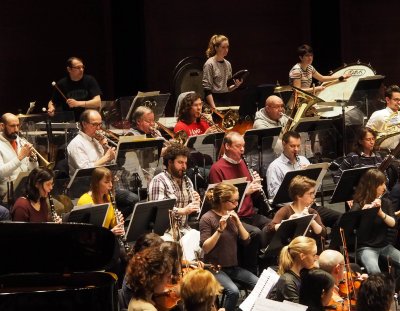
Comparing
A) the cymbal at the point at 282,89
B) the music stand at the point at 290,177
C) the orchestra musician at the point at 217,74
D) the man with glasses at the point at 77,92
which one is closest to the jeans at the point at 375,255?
the music stand at the point at 290,177

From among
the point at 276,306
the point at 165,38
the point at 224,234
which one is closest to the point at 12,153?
the point at 224,234

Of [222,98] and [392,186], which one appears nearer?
[392,186]

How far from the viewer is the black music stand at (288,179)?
9.05 metres

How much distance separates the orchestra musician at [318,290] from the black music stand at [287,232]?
1.51 metres

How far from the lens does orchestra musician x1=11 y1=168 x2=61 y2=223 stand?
8312 mm

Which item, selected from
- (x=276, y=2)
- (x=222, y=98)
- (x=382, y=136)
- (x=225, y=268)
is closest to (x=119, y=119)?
(x=222, y=98)

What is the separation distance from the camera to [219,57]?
12258 mm

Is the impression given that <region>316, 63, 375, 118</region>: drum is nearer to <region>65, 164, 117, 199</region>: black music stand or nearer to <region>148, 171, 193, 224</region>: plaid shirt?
<region>148, 171, 193, 224</region>: plaid shirt

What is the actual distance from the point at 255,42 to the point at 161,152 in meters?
5.86

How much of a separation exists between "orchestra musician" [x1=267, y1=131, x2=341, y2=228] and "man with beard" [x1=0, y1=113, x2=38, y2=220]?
2.30m

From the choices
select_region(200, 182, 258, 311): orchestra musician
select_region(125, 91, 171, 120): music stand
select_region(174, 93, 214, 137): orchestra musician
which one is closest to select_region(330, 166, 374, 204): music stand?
select_region(200, 182, 258, 311): orchestra musician

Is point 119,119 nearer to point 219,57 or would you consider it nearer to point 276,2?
point 219,57

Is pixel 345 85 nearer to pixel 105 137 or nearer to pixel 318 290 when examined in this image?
pixel 105 137

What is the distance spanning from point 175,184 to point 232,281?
116cm
